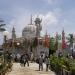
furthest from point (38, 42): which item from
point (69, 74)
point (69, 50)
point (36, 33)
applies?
point (69, 74)

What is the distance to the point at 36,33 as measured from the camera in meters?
91.9

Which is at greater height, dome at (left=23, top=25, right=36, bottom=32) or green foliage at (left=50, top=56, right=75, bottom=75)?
dome at (left=23, top=25, right=36, bottom=32)

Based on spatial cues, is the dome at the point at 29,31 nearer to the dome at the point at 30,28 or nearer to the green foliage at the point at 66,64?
the dome at the point at 30,28

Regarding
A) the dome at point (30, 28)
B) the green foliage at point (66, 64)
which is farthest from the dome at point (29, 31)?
the green foliage at point (66, 64)

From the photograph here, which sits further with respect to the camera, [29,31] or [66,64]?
[29,31]

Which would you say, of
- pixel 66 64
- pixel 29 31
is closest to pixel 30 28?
pixel 29 31

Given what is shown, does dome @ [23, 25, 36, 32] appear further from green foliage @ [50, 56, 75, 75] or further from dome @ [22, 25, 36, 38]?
green foliage @ [50, 56, 75, 75]

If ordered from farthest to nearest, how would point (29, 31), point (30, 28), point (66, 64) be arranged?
1. point (30, 28)
2. point (29, 31)
3. point (66, 64)

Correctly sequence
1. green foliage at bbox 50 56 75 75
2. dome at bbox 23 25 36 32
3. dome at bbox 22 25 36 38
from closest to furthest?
green foliage at bbox 50 56 75 75 → dome at bbox 22 25 36 38 → dome at bbox 23 25 36 32

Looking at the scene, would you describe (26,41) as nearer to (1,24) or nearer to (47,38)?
(47,38)

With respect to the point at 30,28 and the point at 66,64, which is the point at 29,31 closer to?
the point at 30,28

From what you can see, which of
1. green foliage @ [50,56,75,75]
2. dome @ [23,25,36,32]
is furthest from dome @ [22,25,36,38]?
green foliage @ [50,56,75,75]

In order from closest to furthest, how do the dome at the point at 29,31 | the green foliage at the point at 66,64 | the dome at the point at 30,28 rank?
the green foliage at the point at 66,64
the dome at the point at 29,31
the dome at the point at 30,28

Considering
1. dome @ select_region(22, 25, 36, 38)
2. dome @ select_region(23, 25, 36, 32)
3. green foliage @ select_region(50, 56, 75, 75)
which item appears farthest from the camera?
dome @ select_region(23, 25, 36, 32)
